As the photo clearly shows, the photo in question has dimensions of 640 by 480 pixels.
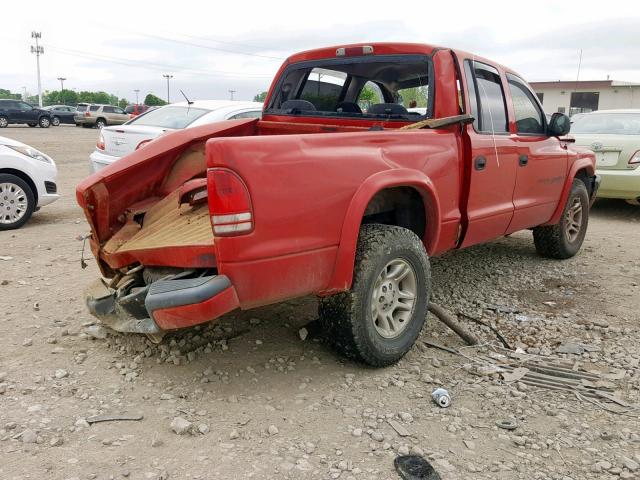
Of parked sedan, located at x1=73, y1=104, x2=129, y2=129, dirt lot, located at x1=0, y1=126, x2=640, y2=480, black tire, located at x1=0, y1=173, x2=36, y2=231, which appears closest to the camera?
dirt lot, located at x1=0, y1=126, x2=640, y2=480

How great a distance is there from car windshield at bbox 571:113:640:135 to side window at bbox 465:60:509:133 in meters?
5.41

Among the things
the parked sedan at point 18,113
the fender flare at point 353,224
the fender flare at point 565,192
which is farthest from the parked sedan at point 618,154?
the parked sedan at point 18,113

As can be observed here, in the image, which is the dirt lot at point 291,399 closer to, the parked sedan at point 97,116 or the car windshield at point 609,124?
the car windshield at point 609,124

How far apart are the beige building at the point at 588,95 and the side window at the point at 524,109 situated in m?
30.9

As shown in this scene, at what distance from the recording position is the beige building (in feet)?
112

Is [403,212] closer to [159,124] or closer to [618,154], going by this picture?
[159,124]

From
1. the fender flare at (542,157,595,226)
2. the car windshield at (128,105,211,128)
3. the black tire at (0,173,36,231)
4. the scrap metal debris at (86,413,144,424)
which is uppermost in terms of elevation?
the car windshield at (128,105,211,128)

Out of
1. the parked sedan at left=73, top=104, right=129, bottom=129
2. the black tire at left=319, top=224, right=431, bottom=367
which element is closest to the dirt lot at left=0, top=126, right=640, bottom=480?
the black tire at left=319, top=224, right=431, bottom=367

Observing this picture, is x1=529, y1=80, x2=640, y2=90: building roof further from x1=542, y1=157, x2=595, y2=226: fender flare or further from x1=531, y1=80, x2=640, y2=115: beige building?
x1=542, y1=157, x2=595, y2=226: fender flare

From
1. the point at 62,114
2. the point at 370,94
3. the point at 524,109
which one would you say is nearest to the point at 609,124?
the point at 524,109

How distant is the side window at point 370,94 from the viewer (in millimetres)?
5074

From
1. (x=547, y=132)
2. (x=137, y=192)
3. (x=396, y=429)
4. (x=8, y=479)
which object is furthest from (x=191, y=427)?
(x=547, y=132)

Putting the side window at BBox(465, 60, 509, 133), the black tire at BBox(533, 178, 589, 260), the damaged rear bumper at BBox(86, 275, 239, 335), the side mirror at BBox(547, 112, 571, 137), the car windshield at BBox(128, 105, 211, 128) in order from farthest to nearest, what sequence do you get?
1. the car windshield at BBox(128, 105, 211, 128)
2. the black tire at BBox(533, 178, 589, 260)
3. the side mirror at BBox(547, 112, 571, 137)
4. the side window at BBox(465, 60, 509, 133)
5. the damaged rear bumper at BBox(86, 275, 239, 335)

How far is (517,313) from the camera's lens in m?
4.58
